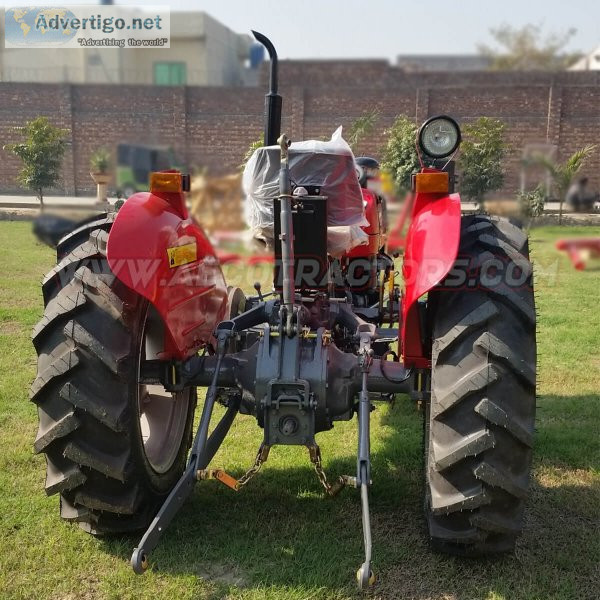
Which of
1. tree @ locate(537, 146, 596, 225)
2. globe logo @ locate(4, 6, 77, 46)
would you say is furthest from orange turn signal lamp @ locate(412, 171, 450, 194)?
globe logo @ locate(4, 6, 77, 46)

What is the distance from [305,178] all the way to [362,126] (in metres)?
17.7

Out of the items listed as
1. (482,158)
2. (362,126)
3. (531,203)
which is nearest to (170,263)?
(531,203)

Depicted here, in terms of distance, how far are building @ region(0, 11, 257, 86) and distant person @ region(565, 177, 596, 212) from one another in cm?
208

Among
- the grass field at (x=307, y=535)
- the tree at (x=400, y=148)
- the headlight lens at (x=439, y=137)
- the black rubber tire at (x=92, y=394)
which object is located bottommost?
the grass field at (x=307, y=535)

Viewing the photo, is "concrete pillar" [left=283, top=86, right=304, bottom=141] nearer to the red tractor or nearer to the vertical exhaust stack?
the vertical exhaust stack

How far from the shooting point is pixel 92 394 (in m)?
3.02

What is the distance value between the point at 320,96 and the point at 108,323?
69.0ft

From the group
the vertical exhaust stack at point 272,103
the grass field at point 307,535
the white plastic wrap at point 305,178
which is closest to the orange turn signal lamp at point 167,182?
the white plastic wrap at point 305,178

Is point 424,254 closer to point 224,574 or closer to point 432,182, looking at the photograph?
point 432,182

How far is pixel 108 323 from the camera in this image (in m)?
3.06

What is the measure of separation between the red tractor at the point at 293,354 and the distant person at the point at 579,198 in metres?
0.92

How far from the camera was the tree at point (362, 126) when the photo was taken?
19.5 metres

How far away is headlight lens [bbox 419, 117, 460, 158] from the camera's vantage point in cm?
344

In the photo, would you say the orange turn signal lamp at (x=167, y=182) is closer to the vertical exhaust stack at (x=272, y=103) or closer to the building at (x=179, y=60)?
the vertical exhaust stack at (x=272, y=103)
